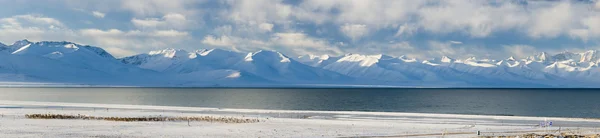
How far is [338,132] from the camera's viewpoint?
51.4 metres

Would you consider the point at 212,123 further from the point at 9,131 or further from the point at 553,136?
the point at 553,136

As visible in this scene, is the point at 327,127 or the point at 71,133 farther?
A: the point at 327,127

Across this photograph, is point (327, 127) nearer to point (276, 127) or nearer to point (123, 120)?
point (276, 127)

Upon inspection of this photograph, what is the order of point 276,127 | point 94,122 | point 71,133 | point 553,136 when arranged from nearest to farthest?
point 553,136 < point 71,133 < point 276,127 < point 94,122

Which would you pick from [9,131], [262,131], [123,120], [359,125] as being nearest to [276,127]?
[262,131]

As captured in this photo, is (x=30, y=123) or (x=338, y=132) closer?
(x=338, y=132)

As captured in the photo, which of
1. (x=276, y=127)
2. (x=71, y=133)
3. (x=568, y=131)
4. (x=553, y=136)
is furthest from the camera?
(x=276, y=127)

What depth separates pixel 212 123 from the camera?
202ft

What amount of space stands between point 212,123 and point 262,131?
10636mm

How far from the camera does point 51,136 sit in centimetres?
4697

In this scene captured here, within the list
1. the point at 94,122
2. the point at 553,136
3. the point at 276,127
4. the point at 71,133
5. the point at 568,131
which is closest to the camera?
the point at 553,136

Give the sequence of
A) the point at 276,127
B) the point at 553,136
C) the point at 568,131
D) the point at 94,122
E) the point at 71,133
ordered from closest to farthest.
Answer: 1. the point at 553,136
2. the point at 71,133
3. the point at 568,131
4. the point at 276,127
5. the point at 94,122

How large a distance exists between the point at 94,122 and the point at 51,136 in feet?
44.9

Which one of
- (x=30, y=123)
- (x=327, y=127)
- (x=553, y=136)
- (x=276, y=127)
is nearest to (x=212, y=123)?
(x=276, y=127)
